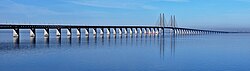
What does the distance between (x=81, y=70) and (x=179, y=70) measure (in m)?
6.04

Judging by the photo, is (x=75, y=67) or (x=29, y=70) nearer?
(x=29, y=70)

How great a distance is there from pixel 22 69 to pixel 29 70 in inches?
39.1

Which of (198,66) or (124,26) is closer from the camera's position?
(198,66)

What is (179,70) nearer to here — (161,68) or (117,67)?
(161,68)

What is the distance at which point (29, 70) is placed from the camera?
88.5 ft

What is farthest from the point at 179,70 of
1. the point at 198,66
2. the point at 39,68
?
the point at 39,68

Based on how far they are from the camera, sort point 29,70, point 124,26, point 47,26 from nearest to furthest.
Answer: point 29,70, point 47,26, point 124,26

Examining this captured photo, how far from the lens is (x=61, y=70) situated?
1069 inches

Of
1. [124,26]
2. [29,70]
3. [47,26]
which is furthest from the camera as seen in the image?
[124,26]

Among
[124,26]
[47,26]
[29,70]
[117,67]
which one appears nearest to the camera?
[29,70]

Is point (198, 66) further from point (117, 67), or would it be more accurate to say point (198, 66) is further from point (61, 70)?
point (61, 70)

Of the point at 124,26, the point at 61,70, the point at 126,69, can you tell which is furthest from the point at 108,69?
the point at 124,26

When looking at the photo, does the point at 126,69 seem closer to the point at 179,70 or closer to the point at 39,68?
the point at 179,70

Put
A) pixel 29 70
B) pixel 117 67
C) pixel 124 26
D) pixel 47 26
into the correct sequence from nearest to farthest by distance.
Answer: pixel 29 70, pixel 117 67, pixel 47 26, pixel 124 26
